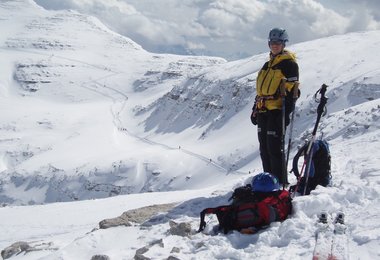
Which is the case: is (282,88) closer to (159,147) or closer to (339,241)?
(339,241)

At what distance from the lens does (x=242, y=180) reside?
11273mm

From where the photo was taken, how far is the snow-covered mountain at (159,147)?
24.2 feet

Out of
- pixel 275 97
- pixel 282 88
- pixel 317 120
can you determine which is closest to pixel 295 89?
pixel 282 88

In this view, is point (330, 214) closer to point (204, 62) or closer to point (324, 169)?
point (324, 169)

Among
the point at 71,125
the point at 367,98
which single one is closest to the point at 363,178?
the point at 367,98

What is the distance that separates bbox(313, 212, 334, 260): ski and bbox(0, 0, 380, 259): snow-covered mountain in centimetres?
15

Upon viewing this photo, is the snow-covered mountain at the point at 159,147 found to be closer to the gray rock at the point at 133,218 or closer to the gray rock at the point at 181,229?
the gray rock at the point at 181,229

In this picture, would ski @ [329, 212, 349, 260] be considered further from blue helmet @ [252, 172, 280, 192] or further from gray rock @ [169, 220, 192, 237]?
gray rock @ [169, 220, 192, 237]

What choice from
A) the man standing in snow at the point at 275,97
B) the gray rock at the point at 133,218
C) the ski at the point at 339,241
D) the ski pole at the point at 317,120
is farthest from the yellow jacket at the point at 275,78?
the gray rock at the point at 133,218

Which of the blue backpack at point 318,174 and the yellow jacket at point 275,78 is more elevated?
Result: the yellow jacket at point 275,78

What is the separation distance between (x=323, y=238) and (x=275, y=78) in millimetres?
3668

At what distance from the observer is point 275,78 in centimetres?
888

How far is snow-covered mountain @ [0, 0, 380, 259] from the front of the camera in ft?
24.2

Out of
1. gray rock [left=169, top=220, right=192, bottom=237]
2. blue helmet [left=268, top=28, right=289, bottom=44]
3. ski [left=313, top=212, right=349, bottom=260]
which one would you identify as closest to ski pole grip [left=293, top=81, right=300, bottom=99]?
blue helmet [left=268, top=28, right=289, bottom=44]
